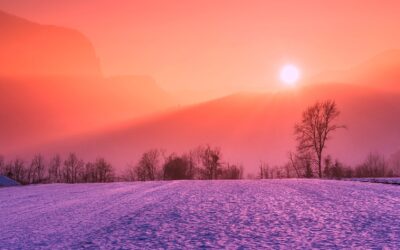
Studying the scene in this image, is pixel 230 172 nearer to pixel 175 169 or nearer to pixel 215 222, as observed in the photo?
pixel 175 169

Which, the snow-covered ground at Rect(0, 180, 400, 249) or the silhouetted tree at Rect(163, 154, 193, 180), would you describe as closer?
the snow-covered ground at Rect(0, 180, 400, 249)

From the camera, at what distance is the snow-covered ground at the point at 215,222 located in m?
19.0

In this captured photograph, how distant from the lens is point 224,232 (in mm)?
20688

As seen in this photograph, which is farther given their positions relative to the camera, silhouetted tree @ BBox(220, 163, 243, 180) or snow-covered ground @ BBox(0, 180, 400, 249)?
silhouetted tree @ BBox(220, 163, 243, 180)

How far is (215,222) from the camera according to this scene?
2305cm

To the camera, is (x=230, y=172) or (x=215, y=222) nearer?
(x=215, y=222)

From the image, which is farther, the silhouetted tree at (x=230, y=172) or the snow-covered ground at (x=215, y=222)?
the silhouetted tree at (x=230, y=172)

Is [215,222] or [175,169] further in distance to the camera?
[175,169]

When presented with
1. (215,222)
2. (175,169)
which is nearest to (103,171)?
(175,169)

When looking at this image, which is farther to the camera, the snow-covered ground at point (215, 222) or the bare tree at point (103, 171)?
the bare tree at point (103, 171)

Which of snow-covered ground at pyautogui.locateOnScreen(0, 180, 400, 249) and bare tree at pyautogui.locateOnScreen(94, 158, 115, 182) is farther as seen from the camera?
bare tree at pyautogui.locateOnScreen(94, 158, 115, 182)

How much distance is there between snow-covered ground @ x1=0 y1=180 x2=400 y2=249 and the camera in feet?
62.4

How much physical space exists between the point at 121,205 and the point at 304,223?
14087 millimetres

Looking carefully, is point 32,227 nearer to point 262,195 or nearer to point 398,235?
point 262,195
